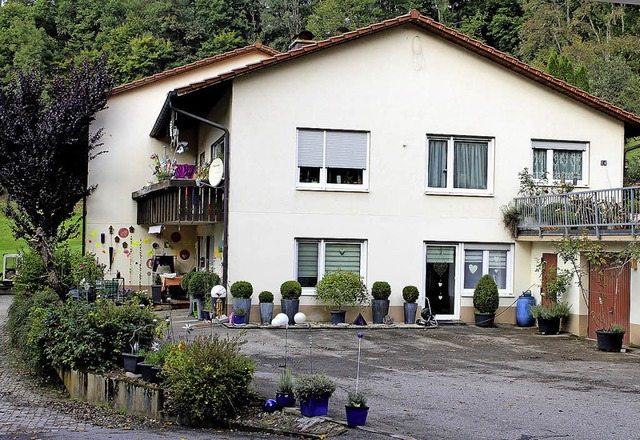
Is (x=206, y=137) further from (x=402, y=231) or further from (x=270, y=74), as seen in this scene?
(x=402, y=231)

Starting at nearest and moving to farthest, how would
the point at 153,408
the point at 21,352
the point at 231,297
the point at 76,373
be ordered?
1. the point at 153,408
2. the point at 76,373
3. the point at 21,352
4. the point at 231,297

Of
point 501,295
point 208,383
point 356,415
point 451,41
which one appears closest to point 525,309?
point 501,295

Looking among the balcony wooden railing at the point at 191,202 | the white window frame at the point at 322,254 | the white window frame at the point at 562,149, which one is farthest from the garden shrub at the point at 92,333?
the white window frame at the point at 562,149

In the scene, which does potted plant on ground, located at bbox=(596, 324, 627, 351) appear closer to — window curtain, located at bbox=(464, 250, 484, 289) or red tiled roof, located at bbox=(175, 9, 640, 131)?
window curtain, located at bbox=(464, 250, 484, 289)

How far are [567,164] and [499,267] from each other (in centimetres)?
330

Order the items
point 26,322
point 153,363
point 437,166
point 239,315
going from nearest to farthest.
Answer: point 153,363 → point 26,322 → point 239,315 → point 437,166

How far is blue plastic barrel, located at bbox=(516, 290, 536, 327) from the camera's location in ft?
70.4

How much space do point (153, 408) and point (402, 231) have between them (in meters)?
11.7

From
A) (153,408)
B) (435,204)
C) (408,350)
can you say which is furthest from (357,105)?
(153,408)

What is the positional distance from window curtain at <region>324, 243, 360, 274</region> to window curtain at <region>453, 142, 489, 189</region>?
3.16m

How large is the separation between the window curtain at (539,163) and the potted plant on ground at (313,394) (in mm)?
13797

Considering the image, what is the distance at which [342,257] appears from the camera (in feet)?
70.2

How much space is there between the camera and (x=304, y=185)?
21141 mm

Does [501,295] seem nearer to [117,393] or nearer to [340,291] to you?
[340,291]
